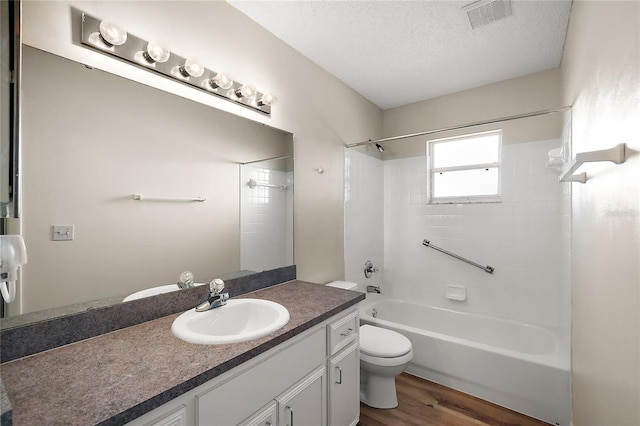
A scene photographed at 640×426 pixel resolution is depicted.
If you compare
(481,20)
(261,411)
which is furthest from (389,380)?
(481,20)

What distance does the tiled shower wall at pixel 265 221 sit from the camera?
177cm

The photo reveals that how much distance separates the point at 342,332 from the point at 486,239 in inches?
78.5

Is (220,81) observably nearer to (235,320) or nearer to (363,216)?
(235,320)

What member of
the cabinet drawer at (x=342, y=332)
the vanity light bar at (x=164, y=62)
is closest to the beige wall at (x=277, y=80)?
the vanity light bar at (x=164, y=62)

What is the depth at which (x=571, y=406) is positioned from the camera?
5.72 ft

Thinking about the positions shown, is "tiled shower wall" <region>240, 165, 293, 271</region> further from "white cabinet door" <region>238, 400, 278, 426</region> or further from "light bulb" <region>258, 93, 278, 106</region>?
"white cabinet door" <region>238, 400, 278, 426</region>

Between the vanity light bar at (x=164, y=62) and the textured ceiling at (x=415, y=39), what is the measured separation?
1.74ft

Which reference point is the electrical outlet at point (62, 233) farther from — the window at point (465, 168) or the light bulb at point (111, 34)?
the window at point (465, 168)

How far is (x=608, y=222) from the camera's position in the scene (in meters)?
0.96

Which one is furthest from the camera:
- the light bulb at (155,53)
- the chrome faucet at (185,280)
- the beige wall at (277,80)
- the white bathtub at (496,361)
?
the white bathtub at (496,361)

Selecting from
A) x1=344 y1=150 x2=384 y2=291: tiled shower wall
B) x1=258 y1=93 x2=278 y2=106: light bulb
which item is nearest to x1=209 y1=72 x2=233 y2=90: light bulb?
x1=258 y1=93 x2=278 y2=106: light bulb

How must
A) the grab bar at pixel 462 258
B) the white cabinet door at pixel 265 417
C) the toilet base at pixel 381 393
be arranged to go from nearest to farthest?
the white cabinet door at pixel 265 417 → the toilet base at pixel 381 393 → the grab bar at pixel 462 258

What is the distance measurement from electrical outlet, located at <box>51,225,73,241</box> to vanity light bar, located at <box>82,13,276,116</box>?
2.42ft

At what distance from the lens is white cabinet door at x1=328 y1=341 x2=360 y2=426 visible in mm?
1444
